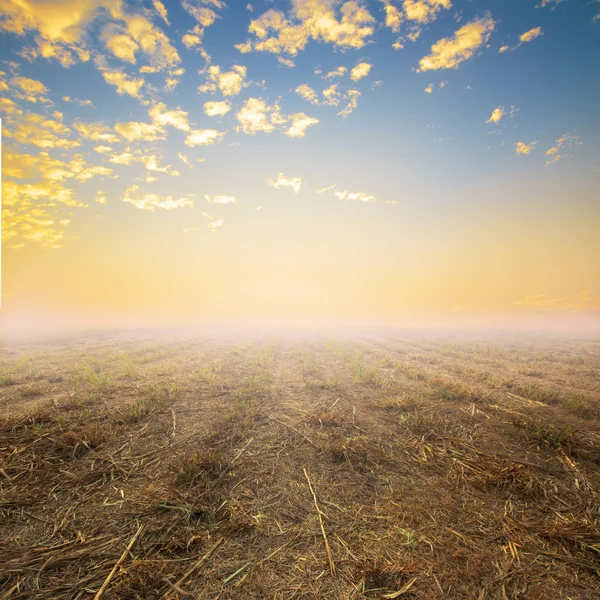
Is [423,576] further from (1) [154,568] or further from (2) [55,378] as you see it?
(2) [55,378]

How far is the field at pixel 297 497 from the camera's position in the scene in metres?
2.81

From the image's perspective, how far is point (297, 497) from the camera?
4.04 metres

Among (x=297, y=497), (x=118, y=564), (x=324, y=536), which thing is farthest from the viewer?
(x=297, y=497)

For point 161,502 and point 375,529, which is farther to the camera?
point 161,502

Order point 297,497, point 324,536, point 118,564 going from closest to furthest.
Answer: point 118,564
point 324,536
point 297,497

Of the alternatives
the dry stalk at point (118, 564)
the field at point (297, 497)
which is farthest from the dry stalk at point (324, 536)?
the dry stalk at point (118, 564)

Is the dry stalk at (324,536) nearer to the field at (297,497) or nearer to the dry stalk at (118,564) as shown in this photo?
the field at (297,497)

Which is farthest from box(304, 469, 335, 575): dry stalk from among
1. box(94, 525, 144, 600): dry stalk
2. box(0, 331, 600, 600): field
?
box(94, 525, 144, 600): dry stalk

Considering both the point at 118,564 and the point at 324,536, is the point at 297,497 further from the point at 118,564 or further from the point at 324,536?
the point at 118,564

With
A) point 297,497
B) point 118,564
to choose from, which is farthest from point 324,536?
point 118,564

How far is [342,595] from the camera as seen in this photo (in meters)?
2.66

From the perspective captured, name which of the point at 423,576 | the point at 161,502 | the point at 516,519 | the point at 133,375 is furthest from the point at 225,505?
the point at 133,375

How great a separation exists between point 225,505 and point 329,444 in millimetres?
2346

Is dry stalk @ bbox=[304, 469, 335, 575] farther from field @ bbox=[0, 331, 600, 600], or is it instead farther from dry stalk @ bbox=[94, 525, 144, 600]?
dry stalk @ bbox=[94, 525, 144, 600]
